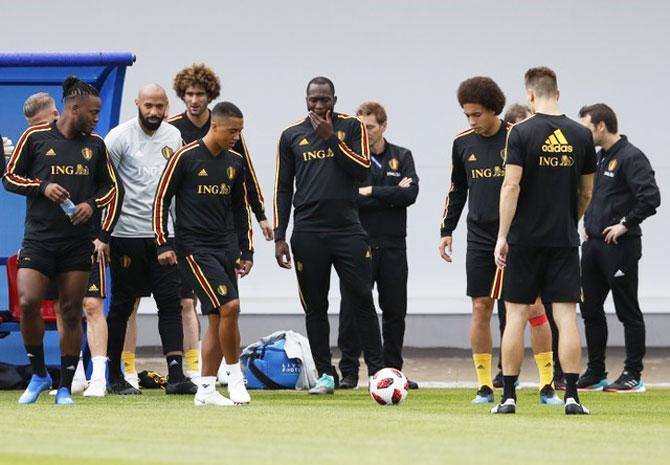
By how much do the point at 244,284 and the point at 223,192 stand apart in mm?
6223

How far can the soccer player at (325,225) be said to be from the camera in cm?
1180

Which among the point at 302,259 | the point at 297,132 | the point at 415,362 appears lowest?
the point at 415,362

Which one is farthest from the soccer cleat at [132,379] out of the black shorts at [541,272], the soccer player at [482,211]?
the black shorts at [541,272]

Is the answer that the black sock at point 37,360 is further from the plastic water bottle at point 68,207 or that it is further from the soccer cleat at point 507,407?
the soccer cleat at point 507,407

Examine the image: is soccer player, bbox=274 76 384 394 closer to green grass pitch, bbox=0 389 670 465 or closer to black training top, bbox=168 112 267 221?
black training top, bbox=168 112 267 221

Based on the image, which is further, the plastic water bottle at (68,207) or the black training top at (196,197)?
the black training top at (196,197)

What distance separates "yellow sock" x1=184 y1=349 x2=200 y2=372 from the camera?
40.7 feet

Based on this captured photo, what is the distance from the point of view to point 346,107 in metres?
17.3

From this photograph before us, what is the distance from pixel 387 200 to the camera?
42.8 feet

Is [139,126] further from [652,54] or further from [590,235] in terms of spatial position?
[652,54]

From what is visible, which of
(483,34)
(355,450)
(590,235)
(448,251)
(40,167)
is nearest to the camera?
(355,450)

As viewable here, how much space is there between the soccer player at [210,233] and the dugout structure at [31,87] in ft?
5.48

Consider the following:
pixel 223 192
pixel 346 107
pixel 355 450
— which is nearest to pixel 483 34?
pixel 346 107

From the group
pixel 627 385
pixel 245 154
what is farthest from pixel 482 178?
pixel 627 385
